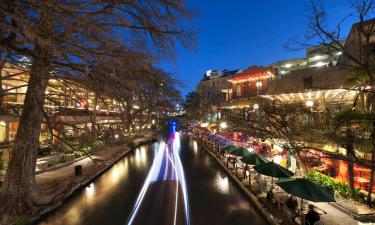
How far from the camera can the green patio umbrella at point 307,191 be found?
7617 millimetres

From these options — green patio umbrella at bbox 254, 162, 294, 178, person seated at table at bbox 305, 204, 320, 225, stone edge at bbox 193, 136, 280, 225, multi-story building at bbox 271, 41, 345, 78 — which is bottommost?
stone edge at bbox 193, 136, 280, 225

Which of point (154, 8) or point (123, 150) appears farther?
point (123, 150)

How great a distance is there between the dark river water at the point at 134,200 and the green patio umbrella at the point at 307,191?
2.38m

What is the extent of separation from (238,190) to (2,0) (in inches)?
540

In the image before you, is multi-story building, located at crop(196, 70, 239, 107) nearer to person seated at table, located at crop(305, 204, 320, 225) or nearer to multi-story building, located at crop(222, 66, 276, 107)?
multi-story building, located at crop(222, 66, 276, 107)

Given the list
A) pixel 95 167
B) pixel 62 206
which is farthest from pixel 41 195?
pixel 95 167

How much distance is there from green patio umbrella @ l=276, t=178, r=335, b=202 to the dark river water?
238 cm

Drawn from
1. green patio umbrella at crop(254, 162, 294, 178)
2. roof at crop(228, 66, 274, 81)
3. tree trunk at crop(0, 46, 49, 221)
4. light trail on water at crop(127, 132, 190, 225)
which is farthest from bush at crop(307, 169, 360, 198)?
roof at crop(228, 66, 274, 81)

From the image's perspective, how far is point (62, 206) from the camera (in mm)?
11281

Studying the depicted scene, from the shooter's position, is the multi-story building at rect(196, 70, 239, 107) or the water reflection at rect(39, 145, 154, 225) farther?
the multi-story building at rect(196, 70, 239, 107)

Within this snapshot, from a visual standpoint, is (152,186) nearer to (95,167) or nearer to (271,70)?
(95,167)

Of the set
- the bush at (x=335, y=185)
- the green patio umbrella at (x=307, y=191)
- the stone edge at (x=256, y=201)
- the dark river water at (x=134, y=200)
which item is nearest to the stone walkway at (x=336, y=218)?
the stone edge at (x=256, y=201)

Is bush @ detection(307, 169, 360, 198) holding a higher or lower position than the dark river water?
higher

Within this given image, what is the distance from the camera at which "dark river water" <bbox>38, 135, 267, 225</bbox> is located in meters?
9.96
